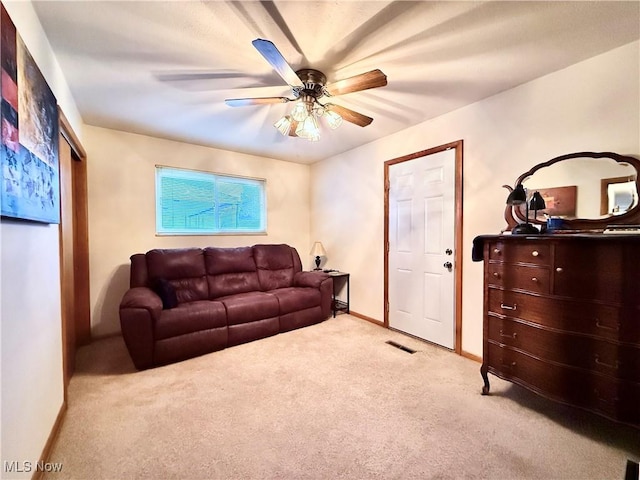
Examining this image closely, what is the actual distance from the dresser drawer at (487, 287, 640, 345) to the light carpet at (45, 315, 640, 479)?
66 cm

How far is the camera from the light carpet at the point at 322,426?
56.2 inches

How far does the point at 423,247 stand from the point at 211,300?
8.50 feet

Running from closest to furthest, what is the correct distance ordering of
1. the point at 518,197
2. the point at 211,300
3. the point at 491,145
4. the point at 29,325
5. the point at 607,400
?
the point at 29,325 < the point at 607,400 < the point at 518,197 < the point at 491,145 < the point at 211,300

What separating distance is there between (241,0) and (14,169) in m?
1.35

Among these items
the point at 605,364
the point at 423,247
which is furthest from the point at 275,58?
the point at 605,364

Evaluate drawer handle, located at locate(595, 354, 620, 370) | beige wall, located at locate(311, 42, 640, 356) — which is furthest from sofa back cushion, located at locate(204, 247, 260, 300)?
drawer handle, located at locate(595, 354, 620, 370)

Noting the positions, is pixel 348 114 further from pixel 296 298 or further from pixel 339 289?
pixel 339 289

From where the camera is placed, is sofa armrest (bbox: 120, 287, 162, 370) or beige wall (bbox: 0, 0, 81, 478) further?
sofa armrest (bbox: 120, 287, 162, 370)

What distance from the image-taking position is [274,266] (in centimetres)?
404

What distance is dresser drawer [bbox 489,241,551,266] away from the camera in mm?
1742

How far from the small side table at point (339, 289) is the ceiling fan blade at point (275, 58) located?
8.98 feet

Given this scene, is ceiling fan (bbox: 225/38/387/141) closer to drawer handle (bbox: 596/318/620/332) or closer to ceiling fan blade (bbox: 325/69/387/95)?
→ ceiling fan blade (bbox: 325/69/387/95)

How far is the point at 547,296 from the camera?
1730 millimetres

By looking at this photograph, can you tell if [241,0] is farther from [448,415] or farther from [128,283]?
[128,283]
